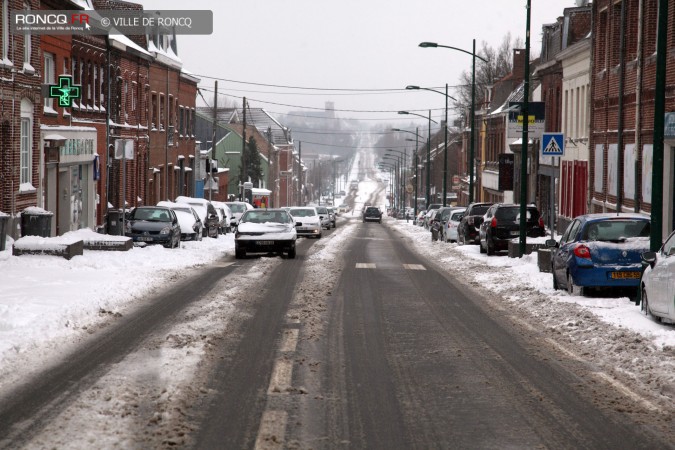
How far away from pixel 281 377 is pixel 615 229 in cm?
958

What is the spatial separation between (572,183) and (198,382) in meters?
37.8

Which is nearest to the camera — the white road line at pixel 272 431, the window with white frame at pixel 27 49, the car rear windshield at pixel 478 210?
the white road line at pixel 272 431

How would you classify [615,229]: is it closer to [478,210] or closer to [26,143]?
[26,143]


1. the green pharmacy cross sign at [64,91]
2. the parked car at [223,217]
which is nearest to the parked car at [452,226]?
the parked car at [223,217]

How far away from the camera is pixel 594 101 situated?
129 feet

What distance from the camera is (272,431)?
780 cm

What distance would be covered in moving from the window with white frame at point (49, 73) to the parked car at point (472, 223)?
14.1 meters

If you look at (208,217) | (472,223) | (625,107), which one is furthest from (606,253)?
(208,217)

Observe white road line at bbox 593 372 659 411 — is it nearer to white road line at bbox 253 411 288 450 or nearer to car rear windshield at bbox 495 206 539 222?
white road line at bbox 253 411 288 450

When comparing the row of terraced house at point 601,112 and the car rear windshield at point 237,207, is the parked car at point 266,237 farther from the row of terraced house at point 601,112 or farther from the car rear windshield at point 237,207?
the car rear windshield at point 237,207

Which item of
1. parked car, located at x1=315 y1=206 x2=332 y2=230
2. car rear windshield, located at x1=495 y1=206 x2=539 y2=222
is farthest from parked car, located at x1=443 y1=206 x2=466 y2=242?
parked car, located at x1=315 y1=206 x2=332 y2=230

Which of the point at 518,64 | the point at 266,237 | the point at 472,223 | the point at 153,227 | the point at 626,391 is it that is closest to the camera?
the point at 626,391

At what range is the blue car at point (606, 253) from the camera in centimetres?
1731

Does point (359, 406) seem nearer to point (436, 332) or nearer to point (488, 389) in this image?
point (488, 389)
